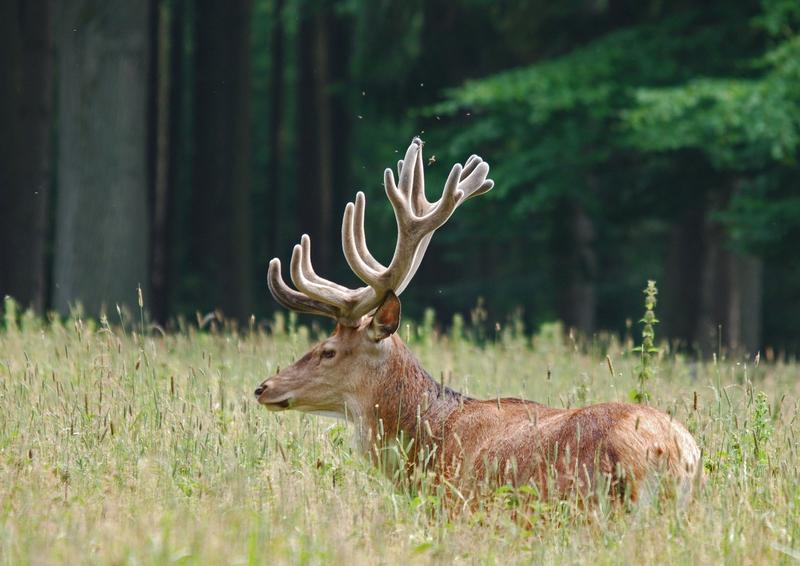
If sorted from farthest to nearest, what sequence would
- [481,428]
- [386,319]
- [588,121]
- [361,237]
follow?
[588,121] → [361,237] → [386,319] → [481,428]

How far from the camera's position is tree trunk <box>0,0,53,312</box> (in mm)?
16016

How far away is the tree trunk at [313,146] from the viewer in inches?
1023

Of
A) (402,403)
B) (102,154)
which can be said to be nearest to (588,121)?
(102,154)

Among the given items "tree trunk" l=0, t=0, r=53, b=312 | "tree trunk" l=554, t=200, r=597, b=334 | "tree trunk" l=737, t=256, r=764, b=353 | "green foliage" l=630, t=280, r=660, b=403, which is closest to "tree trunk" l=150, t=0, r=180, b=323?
"tree trunk" l=0, t=0, r=53, b=312

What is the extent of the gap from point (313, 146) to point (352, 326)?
63.7 ft

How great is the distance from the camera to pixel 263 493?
5977 mm

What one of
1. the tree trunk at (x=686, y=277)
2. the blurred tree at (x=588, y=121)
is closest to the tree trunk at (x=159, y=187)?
the blurred tree at (x=588, y=121)

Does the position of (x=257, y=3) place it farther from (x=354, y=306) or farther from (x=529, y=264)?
(x=354, y=306)

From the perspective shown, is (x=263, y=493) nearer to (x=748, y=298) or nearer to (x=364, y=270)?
(x=364, y=270)

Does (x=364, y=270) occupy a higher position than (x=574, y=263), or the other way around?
(x=364, y=270)

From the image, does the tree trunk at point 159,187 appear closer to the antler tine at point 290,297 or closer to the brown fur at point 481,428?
the antler tine at point 290,297

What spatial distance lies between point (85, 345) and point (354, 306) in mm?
1663

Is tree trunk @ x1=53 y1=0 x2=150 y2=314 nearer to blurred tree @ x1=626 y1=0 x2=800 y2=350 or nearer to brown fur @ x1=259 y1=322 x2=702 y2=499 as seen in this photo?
blurred tree @ x1=626 y1=0 x2=800 y2=350

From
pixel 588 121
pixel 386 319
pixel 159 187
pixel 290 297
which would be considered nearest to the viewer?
pixel 386 319
